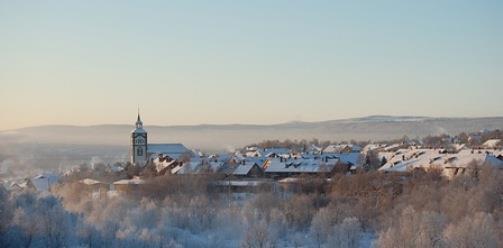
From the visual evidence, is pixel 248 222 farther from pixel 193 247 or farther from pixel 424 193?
pixel 424 193

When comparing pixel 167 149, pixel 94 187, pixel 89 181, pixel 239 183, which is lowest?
pixel 94 187

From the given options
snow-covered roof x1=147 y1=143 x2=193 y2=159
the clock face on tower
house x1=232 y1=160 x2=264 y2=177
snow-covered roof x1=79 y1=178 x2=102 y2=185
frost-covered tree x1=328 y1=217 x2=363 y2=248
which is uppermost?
the clock face on tower

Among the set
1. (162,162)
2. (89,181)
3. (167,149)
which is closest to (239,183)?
(89,181)

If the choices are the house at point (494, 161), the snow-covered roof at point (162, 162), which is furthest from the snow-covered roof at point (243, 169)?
the house at point (494, 161)

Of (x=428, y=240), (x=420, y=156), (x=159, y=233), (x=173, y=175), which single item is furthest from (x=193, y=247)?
(x=420, y=156)

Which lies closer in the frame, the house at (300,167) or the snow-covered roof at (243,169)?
the house at (300,167)

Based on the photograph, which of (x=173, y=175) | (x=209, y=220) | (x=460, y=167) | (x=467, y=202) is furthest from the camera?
(x=173, y=175)

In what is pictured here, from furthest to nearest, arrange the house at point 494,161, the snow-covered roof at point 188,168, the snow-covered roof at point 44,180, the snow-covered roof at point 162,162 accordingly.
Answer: the snow-covered roof at point 162,162, the snow-covered roof at point 44,180, the snow-covered roof at point 188,168, the house at point 494,161

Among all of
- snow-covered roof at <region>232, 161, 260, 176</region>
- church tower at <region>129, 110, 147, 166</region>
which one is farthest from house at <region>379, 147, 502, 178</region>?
church tower at <region>129, 110, 147, 166</region>

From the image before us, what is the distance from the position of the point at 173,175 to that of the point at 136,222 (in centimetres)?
1295

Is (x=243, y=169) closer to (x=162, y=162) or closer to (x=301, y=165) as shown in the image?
(x=301, y=165)

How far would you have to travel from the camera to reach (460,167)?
1615 inches

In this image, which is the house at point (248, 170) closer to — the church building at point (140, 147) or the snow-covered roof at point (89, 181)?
the snow-covered roof at point (89, 181)

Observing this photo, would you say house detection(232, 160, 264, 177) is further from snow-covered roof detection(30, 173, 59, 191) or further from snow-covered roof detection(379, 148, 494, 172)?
snow-covered roof detection(30, 173, 59, 191)
